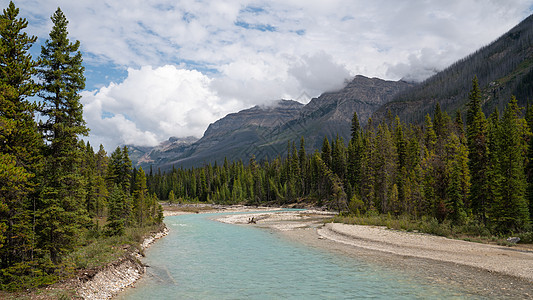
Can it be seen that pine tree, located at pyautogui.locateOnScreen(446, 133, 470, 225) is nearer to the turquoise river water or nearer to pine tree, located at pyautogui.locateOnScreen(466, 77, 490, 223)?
pine tree, located at pyautogui.locateOnScreen(466, 77, 490, 223)

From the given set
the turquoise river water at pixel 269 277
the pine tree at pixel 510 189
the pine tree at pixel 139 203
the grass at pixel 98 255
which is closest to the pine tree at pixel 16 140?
the grass at pixel 98 255

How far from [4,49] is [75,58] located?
4.36 meters

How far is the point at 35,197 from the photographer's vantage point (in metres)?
15.7

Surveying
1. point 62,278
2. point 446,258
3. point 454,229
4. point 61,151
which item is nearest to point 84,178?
point 61,151

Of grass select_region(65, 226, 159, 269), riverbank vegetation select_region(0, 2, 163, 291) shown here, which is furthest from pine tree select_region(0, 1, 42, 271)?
grass select_region(65, 226, 159, 269)

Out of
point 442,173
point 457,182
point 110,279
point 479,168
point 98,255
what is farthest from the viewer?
point 442,173

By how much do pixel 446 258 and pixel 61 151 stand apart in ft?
90.2

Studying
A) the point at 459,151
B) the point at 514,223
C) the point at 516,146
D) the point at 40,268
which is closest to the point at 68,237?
the point at 40,268

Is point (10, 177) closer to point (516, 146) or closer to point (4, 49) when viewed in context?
point (4, 49)

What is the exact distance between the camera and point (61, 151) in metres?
16.9

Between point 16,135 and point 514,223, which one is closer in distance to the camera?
point 16,135

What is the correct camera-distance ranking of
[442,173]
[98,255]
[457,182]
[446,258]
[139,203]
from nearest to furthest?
[98,255] → [446,258] → [457,182] → [442,173] → [139,203]

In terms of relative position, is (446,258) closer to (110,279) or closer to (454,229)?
(454,229)

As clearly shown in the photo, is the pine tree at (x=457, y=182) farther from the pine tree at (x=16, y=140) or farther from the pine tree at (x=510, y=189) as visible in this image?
the pine tree at (x=16, y=140)
